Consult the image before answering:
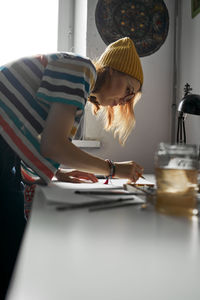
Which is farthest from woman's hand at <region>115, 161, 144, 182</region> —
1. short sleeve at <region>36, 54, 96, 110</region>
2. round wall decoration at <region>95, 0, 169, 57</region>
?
round wall decoration at <region>95, 0, 169, 57</region>

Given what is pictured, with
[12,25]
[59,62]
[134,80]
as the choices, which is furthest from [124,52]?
[12,25]

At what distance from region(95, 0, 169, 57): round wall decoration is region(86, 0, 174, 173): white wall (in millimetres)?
55

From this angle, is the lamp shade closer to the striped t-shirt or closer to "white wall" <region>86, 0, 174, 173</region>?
the striped t-shirt

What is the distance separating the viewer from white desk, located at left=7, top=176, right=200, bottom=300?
0.72 feet

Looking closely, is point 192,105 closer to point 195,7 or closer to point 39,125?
point 39,125

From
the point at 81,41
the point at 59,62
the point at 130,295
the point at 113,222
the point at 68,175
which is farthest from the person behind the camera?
the point at 81,41

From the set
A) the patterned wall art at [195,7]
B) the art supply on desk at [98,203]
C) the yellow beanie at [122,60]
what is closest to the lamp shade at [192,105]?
the yellow beanie at [122,60]

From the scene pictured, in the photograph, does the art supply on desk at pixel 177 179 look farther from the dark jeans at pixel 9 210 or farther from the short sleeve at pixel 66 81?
the dark jeans at pixel 9 210

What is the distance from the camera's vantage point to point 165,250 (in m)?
0.32

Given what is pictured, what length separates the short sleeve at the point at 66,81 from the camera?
78 cm

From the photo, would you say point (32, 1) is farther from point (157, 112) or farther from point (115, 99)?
point (115, 99)

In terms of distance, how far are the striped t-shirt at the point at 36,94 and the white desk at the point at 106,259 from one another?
37 cm

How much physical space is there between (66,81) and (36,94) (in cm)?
9

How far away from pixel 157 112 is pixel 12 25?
1149 mm
